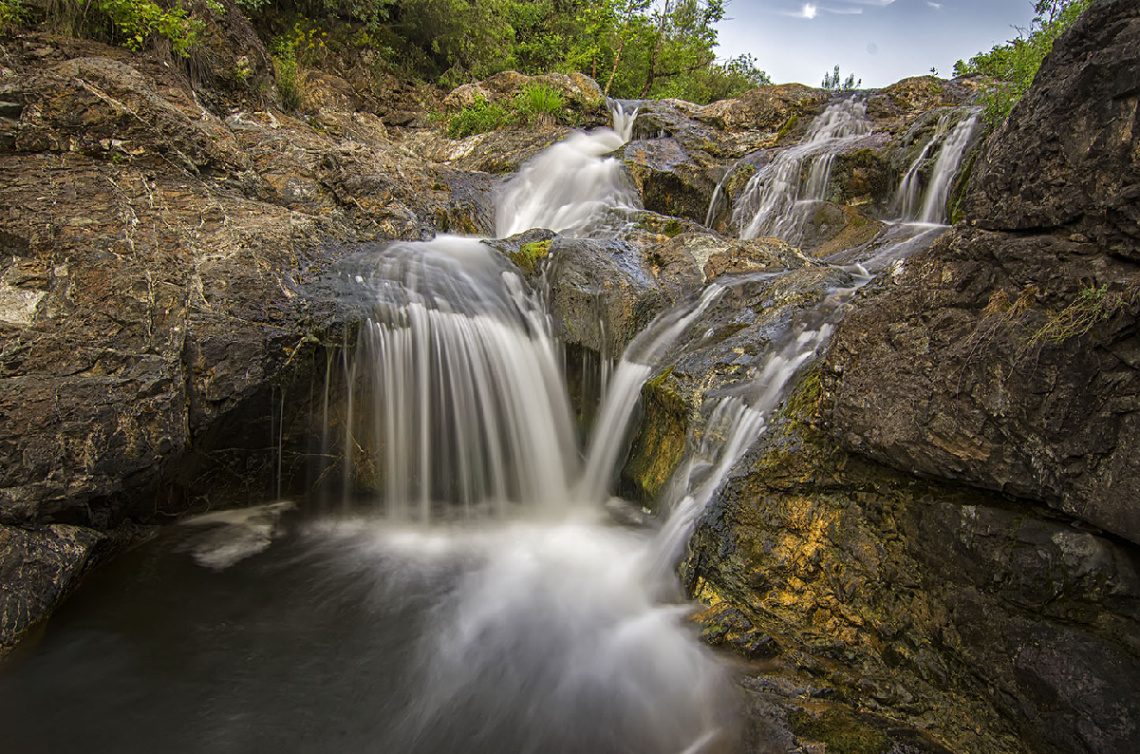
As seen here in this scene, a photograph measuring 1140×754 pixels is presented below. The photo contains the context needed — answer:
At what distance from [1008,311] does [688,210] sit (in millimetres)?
8168

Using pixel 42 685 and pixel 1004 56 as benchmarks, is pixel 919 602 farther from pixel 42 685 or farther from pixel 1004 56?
pixel 1004 56

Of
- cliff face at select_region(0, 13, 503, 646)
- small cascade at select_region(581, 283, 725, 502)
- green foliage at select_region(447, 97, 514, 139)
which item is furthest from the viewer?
green foliage at select_region(447, 97, 514, 139)

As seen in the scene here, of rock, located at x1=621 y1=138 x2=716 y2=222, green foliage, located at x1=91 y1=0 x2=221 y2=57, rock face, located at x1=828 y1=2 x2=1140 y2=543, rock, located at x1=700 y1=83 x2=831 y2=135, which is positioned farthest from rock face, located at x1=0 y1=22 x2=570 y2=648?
rock, located at x1=700 y1=83 x2=831 y2=135

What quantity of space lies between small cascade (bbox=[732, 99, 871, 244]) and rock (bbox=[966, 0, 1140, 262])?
19.7 ft

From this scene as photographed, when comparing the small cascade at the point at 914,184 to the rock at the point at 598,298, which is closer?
the rock at the point at 598,298

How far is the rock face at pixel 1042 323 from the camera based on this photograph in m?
2.27

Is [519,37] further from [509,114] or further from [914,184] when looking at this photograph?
[914,184]

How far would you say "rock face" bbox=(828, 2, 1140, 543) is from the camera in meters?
2.27

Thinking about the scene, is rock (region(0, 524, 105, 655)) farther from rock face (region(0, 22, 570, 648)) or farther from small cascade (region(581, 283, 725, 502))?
small cascade (region(581, 283, 725, 502))

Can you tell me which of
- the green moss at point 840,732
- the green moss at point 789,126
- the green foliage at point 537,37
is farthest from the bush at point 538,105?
the green moss at point 840,732

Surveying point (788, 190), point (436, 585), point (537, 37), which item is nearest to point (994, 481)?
point (436, 585)

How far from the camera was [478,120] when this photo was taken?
12.4 m

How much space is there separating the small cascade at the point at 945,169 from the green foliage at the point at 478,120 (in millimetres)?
8578

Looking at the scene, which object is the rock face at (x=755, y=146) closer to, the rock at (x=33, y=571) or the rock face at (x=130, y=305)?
the rock face at (x=130, y=305)
